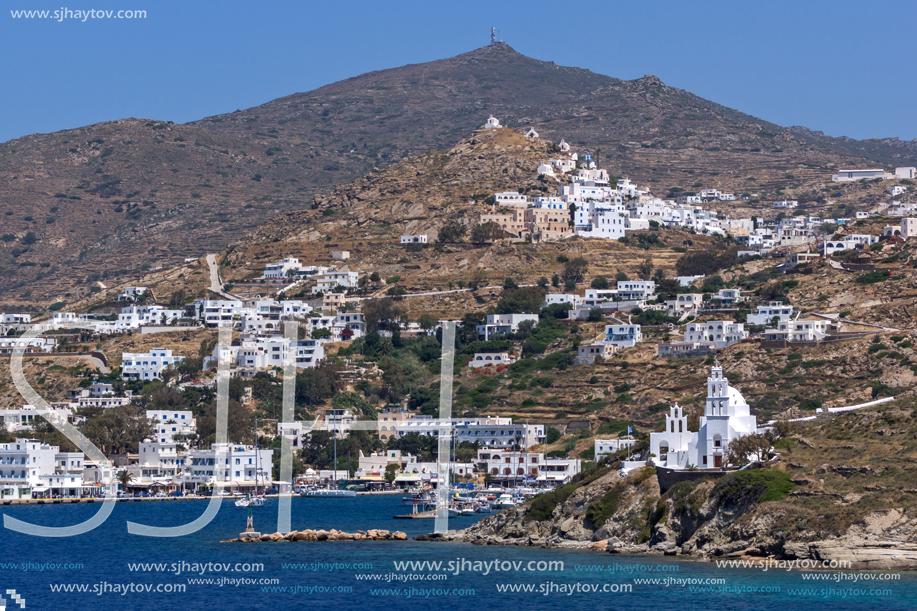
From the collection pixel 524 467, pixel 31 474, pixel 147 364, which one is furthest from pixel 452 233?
pixel 31 474

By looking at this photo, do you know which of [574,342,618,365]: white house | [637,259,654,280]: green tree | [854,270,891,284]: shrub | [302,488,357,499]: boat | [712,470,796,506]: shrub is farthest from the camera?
[637,259,654,280]: green tree

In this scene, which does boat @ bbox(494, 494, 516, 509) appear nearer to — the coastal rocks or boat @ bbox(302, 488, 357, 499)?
boat @ bbox(302, 488, 357, 499)

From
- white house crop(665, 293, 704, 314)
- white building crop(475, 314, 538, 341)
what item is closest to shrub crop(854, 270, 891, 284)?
white house crop(665, 293, 704, 314)

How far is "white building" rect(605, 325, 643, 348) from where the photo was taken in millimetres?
110312

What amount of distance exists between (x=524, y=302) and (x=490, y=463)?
1068 inches

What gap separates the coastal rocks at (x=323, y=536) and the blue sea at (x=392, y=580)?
1.31 m

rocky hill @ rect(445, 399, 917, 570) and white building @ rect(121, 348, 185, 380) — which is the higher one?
white building @ rect(121, 348, 185, 380)

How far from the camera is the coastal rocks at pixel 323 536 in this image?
65812 mm

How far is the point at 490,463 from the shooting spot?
328ft

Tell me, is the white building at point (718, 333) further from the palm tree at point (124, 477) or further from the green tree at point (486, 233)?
the palm tree at point (124, 477)

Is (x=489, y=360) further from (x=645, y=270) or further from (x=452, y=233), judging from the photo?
(x=452, y=233)

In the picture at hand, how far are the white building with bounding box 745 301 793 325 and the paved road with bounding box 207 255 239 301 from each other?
5405 cm

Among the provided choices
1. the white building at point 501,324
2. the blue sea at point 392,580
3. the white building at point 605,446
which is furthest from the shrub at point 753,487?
the white building at point 501,324

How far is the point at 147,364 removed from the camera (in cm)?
11944
